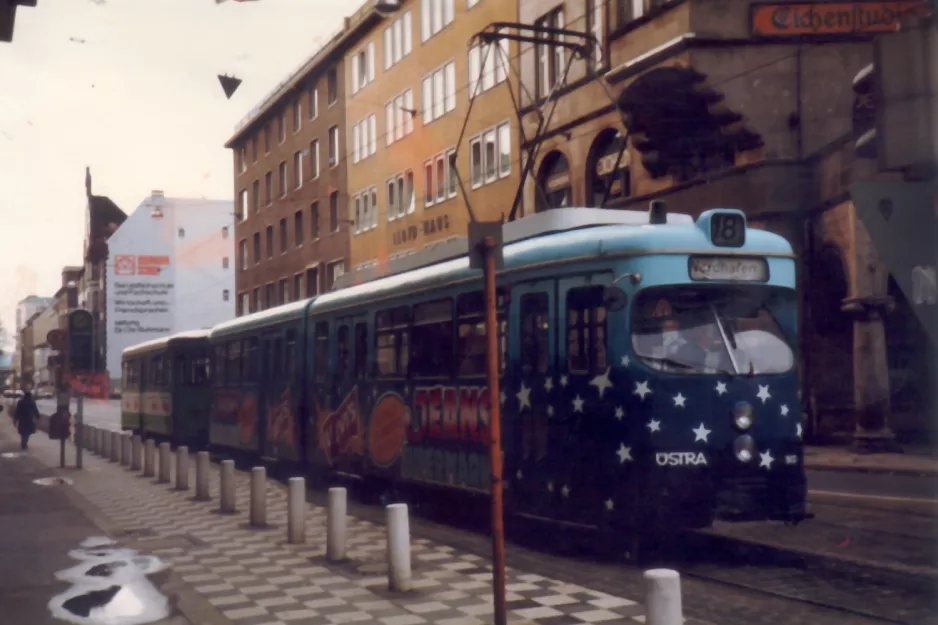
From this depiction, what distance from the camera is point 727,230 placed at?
1153 centimetres

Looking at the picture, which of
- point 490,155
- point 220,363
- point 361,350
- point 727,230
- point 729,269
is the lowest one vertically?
point 361,350

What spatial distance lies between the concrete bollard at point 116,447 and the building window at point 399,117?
17363mm

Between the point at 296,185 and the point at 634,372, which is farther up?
the point at 296,185

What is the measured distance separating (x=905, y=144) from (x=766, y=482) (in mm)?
6523

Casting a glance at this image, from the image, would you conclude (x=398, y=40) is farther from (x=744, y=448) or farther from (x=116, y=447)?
(x=744, y=448)

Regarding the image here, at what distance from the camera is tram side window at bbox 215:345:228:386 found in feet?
84.8

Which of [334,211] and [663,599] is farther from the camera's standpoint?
[334,211]

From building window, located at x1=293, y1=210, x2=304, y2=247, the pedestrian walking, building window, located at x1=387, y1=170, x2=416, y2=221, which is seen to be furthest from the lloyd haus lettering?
building window, located at x1=293, y1=210, x2=304, y2=247

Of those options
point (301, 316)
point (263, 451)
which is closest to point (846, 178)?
point (301, 316)

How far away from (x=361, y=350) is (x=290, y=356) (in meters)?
4.09

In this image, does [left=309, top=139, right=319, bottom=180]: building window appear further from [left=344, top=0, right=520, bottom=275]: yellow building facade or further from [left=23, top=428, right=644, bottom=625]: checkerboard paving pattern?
[left=23, top=428, right=644, bottom=625]: checkerboard paving pattern

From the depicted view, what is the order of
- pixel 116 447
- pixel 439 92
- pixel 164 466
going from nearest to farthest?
pixel 164 466
pixel 116 447
pixel 439 92

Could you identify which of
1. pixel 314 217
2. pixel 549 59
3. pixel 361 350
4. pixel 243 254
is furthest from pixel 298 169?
pixel 361 350

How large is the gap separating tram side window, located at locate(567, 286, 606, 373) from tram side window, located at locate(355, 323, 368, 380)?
563 cm
